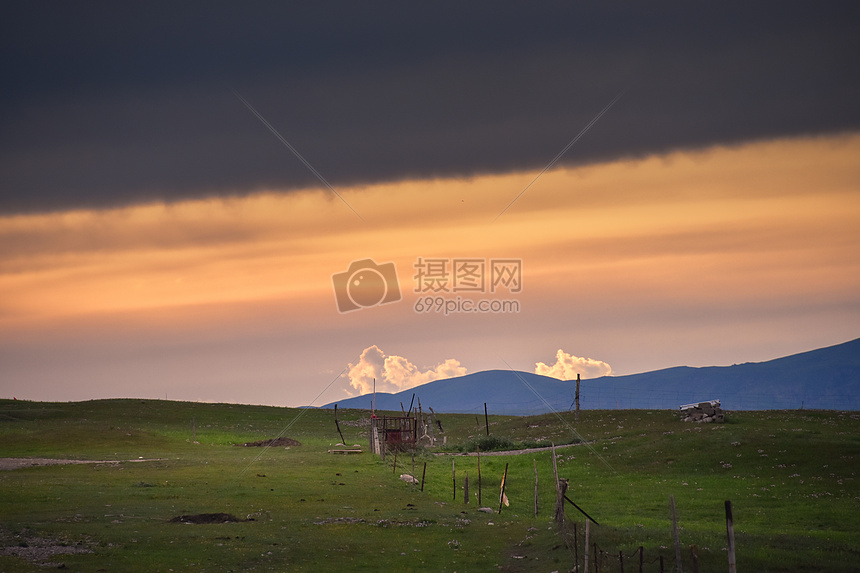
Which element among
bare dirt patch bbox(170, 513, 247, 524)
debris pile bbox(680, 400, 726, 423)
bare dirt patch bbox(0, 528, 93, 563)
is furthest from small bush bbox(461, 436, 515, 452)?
bare dirt patch bbox(0, 528, 93, 563)

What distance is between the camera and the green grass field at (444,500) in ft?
95.0

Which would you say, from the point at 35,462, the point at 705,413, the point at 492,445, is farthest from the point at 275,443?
the point at 705,413

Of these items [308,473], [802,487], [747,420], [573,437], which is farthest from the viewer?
[573,437]

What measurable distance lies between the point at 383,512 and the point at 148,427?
73315mm

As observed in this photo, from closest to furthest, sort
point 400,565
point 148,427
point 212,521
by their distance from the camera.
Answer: point 400,565, point 212,521, point 148,427

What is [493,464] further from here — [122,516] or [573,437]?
[122,516]

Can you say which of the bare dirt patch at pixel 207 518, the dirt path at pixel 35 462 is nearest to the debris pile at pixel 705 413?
the dirt path at pixel 35 462

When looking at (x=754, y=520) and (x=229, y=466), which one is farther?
(x=229, y=466)

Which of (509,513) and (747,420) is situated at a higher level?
(747,420)

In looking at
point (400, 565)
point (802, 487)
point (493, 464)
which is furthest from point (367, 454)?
point (400, 565)

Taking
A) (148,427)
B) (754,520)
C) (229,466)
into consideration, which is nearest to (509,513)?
(754,520)

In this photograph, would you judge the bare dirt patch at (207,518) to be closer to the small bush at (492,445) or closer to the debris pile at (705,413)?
the small bush at (492,445)

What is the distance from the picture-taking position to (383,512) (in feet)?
133

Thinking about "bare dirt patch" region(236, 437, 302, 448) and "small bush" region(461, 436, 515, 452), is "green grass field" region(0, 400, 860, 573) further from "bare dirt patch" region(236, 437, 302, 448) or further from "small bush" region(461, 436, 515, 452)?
"bare dirt patch" region(236, 437, 302, 448)
